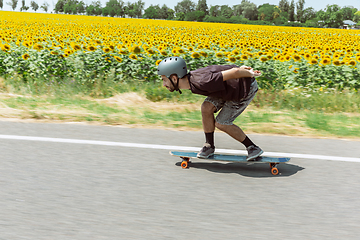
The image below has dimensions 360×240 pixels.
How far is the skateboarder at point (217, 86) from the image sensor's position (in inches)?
155

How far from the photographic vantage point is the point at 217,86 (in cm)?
391

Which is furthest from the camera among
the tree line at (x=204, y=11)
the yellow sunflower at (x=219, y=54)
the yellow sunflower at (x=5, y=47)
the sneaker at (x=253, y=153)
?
the tree line at (x=204, y=11)

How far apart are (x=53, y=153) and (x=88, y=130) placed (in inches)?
43.8

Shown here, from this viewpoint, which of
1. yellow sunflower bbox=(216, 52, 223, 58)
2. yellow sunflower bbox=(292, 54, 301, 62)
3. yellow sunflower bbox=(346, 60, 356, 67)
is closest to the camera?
yellow sunflower bbox=(346, 60, 356, 67)

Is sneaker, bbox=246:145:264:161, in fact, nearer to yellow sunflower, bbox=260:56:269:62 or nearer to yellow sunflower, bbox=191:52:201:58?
yellow sunflower, bbox=260:56:269:62

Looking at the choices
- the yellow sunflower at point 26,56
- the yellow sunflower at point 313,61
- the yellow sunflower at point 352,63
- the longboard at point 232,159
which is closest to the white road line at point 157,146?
the longboard at point 232,159

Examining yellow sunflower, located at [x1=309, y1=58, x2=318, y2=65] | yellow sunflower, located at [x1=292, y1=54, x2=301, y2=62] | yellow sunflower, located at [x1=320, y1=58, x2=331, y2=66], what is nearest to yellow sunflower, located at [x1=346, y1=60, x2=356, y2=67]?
yellow sunflower, located at [x1=320, y1=58, x2=331, y2=66]

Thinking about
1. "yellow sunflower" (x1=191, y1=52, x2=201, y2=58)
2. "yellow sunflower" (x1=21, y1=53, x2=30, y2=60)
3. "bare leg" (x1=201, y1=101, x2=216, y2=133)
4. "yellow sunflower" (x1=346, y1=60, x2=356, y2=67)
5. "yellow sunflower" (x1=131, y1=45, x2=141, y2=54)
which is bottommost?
"bare leg" (x1=201, y1=101, x2=216, y2=133)

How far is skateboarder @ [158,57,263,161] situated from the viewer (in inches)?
155

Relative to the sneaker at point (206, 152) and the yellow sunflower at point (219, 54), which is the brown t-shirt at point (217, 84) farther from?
the yellow sunflower at point (219, 54)

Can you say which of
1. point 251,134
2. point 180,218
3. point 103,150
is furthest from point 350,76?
point 180,218

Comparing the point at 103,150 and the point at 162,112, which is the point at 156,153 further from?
the point at 162,112

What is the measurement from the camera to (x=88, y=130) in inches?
227

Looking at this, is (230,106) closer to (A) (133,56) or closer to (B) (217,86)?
(B) (217,86)
